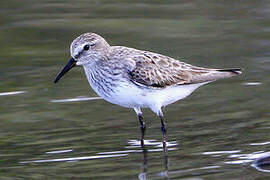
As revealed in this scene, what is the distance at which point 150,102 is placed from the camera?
11133 mm

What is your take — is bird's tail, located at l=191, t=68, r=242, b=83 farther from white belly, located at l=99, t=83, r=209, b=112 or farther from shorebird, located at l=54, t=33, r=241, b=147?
white belly, located at l=99, t=83, r=209, b=112

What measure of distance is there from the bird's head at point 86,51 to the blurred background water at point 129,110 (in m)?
1.04

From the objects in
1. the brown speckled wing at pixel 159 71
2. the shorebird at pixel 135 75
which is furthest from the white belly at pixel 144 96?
the brown speckled wing at pixel 159 71

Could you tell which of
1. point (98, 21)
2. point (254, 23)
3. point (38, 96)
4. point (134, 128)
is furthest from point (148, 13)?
point (134, 128)

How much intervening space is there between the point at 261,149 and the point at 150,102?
1.79m

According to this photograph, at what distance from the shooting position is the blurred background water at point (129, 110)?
1004cm

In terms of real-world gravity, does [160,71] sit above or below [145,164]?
above

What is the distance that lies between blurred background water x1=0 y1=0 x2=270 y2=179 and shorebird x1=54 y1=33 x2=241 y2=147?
0.57 meters

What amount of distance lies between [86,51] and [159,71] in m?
1.11

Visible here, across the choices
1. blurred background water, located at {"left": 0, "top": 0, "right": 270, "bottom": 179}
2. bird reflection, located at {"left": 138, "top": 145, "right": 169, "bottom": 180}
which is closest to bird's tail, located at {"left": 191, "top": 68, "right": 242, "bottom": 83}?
blurred background water, located at {"left": 0, "top": 0, "right": 270, "bottom": 179}

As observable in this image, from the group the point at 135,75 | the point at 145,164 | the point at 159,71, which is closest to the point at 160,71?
the point at 159,71

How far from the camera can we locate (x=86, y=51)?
448 inches

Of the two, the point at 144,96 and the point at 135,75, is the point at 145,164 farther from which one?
the point at 135,75

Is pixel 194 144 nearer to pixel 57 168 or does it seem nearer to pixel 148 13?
pixel 57 168
